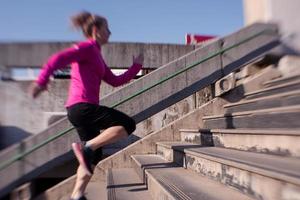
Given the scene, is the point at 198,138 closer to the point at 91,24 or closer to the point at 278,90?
the point at 278,90

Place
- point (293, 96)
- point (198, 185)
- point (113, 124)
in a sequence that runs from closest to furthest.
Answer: point (198, 185) < point (113, 124) < point (293, 96)

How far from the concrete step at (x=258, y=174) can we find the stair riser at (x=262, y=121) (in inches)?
14.8

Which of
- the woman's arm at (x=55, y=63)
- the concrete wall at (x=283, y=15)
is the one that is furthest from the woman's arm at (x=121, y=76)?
the concrete wall at (x=283, y=15)

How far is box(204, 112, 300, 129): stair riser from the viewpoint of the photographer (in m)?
2.62

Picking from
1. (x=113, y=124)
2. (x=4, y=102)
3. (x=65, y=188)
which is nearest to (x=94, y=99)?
(x=113, y=124)

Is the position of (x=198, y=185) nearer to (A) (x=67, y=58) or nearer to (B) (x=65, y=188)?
(A) (x=67, y=58)

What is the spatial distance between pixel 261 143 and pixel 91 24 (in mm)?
1616

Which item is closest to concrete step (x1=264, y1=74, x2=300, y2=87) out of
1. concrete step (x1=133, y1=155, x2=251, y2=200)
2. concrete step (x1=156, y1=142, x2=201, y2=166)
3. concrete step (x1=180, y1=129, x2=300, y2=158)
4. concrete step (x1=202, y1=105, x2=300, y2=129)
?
concrete step (x1=202, y1=105, x2=300, y2=129)

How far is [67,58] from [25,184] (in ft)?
7.05

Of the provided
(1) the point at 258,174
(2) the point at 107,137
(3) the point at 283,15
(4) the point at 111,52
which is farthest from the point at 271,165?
(4) the point at 111,52

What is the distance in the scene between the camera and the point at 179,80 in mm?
4941

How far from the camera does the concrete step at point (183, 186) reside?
2.20 metres

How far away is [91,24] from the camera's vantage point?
295 centimetres

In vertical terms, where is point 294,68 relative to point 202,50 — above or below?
below
